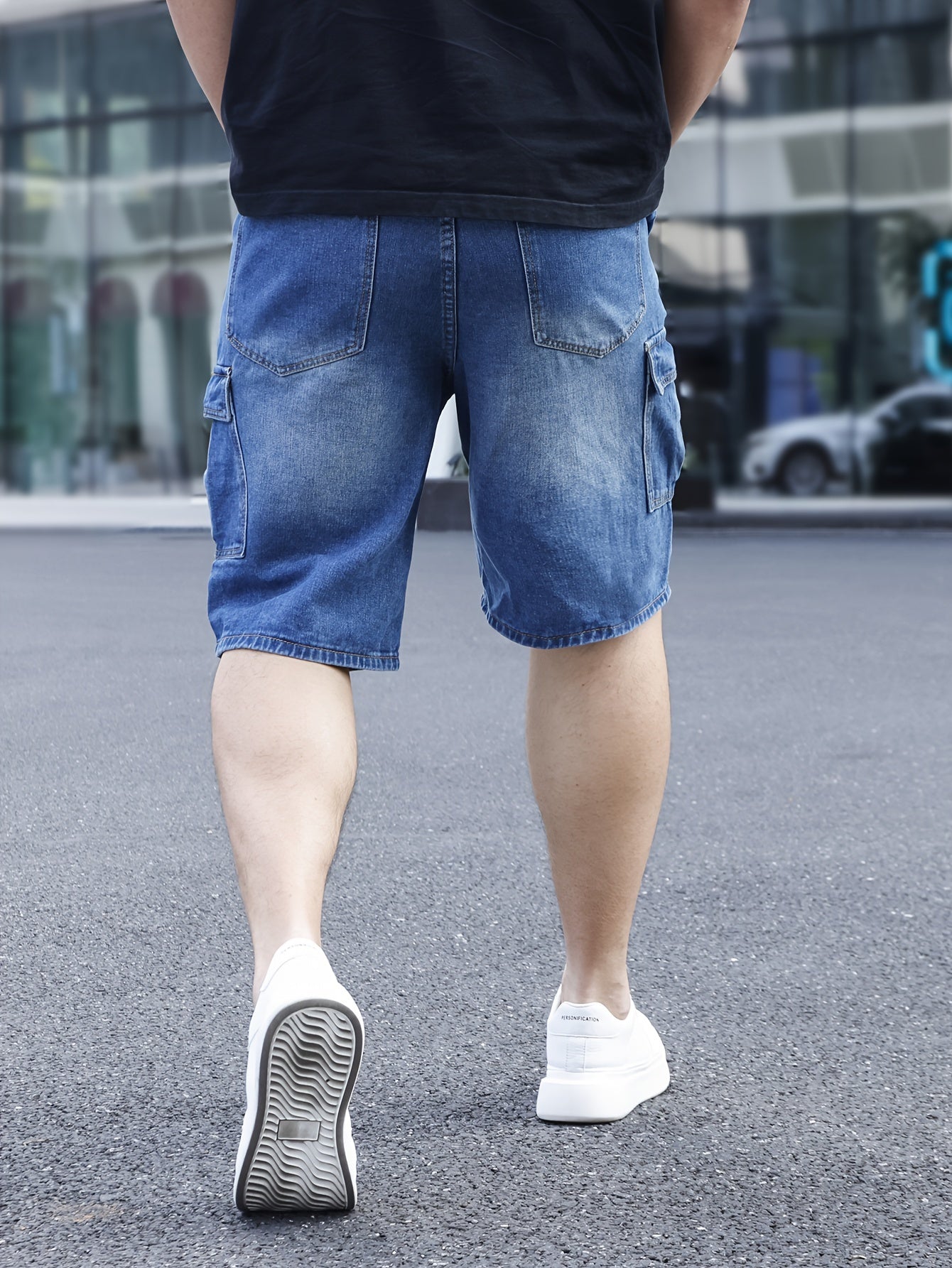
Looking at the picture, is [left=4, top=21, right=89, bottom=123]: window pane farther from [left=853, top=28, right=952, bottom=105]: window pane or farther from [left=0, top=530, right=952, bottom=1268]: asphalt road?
[left=0, top=530, right=952, bottom=1268]: asphalt road

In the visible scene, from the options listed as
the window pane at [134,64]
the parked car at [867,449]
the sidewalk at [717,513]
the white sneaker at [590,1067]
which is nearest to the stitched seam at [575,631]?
the white sneaker at [590,1067]

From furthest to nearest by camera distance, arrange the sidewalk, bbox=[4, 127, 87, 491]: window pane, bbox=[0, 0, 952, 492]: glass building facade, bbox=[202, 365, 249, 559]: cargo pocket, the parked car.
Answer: bbox=[4, 127, 87, 491]: window pane → bbox=[0, 0, 952, 492]: glass building facade → the parked car → the sidewalk → bbox=[202, 365, 249, 559]: cargo pocket

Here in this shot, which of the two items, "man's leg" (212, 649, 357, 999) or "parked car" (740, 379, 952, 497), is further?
"parked car" (740, 379, 952, 497)

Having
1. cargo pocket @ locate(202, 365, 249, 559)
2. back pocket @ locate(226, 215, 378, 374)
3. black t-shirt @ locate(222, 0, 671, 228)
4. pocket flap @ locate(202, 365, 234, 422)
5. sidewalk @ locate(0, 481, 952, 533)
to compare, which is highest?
black t-shirt @ locate(222, 0, 671, 228)

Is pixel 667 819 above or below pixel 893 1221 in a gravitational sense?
below

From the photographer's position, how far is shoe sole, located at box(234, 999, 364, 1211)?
1726 mm

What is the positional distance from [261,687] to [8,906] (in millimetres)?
1584

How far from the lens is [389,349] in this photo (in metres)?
1.95

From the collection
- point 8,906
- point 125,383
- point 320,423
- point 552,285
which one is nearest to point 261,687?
point 320,423

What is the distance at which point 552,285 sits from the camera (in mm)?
Answer: 1945

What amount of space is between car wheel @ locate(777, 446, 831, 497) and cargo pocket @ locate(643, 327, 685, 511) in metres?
20.0

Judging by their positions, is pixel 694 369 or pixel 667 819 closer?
pixel 667 819

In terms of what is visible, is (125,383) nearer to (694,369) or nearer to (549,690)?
(694,369)

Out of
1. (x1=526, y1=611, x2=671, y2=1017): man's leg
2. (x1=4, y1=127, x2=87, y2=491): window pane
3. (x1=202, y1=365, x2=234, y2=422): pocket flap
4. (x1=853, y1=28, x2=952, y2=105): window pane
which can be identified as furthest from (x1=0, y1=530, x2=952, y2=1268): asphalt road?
(x1=4, y1=127, x2=87, y2=491): window pane
